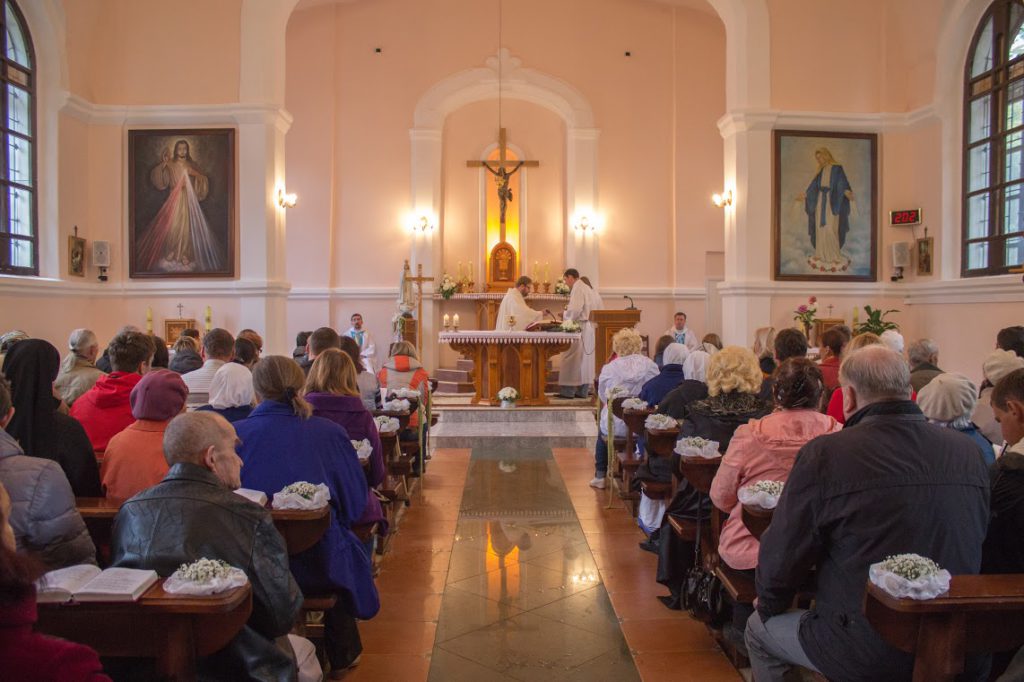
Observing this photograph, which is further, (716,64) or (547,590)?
(716,64)

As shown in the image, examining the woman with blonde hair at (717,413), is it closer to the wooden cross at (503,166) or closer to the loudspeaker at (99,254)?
the loudspeaker at (99,254)

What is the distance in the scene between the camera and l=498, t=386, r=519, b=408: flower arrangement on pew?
11.4 metres

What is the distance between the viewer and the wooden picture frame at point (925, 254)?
1016cm

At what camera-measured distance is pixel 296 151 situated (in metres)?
14.9

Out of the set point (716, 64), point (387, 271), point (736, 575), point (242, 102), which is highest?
point (716, 64)

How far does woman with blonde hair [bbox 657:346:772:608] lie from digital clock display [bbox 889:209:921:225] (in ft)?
23.0

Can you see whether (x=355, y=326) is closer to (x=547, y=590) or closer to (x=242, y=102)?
(x=242, y=102)

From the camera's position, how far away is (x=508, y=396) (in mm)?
11352

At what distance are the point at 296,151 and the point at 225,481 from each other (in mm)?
13149

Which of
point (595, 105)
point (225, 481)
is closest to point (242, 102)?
point (595, 105)

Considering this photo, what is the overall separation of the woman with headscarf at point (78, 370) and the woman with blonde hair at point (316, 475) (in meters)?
2.10

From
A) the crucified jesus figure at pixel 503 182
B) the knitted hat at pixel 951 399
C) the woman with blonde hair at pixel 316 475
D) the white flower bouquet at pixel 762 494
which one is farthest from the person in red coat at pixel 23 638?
the crucified jesus figure at pixel 503 182

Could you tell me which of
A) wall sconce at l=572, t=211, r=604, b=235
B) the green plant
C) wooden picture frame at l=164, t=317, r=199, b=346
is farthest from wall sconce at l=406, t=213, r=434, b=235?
the green plant

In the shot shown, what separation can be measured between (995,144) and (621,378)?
5528 millimetres
